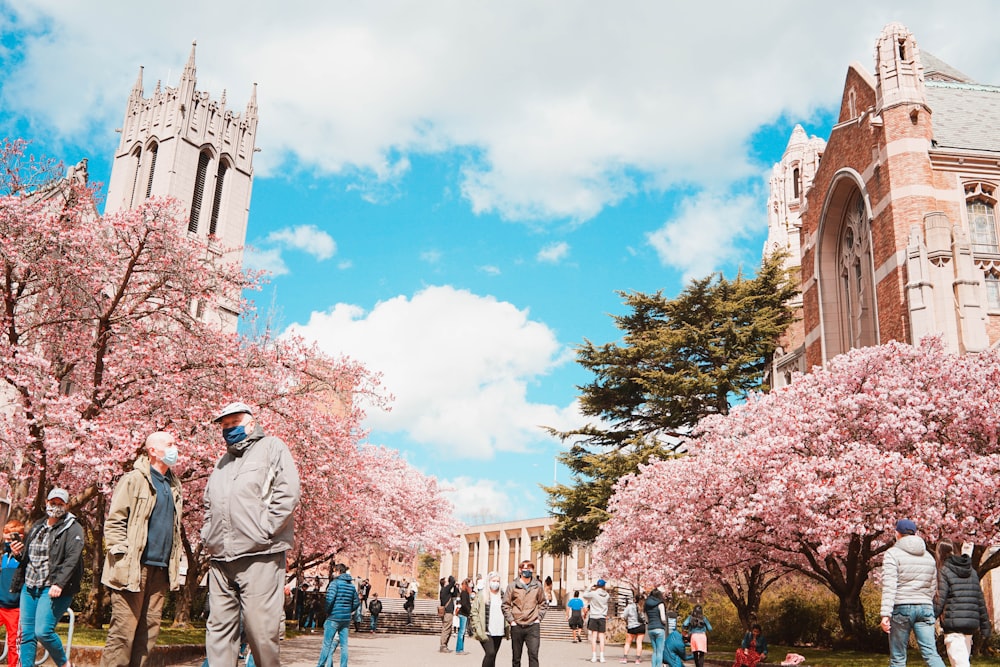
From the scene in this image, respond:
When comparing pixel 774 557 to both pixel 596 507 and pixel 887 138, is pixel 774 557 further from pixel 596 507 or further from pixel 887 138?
pixel 887 138

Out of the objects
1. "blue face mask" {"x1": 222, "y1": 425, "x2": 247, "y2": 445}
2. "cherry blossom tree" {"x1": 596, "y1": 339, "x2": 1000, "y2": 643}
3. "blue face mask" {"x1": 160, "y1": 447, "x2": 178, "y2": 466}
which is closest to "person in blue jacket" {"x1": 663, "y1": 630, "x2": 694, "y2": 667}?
"cherry blossom tree" {"x1": 596, "y1": 339, "x2": 1000, "y2": 643}

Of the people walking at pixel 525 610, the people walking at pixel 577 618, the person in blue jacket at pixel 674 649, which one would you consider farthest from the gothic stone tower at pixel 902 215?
the people walking at pixel 525 610

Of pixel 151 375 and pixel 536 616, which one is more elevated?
pixel 151 375

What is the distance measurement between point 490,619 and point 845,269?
24567 mm

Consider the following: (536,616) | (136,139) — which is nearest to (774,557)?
(536,616)

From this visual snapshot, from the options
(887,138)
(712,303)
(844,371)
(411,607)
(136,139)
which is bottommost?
(411,607)

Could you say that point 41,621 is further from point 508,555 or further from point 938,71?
point 508,555

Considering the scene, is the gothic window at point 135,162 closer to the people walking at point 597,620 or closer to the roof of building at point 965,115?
the roof of building at point 965,115

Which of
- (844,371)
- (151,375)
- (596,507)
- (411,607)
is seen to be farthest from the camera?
(411,607)

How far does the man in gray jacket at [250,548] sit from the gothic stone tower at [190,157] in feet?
218

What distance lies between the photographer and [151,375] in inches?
558

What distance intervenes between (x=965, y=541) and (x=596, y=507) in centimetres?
1645

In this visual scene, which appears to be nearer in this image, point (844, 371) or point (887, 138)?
point (844, 371)

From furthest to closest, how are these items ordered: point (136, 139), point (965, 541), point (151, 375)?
point (136, 139), point (965, 541), point (151, 375)
